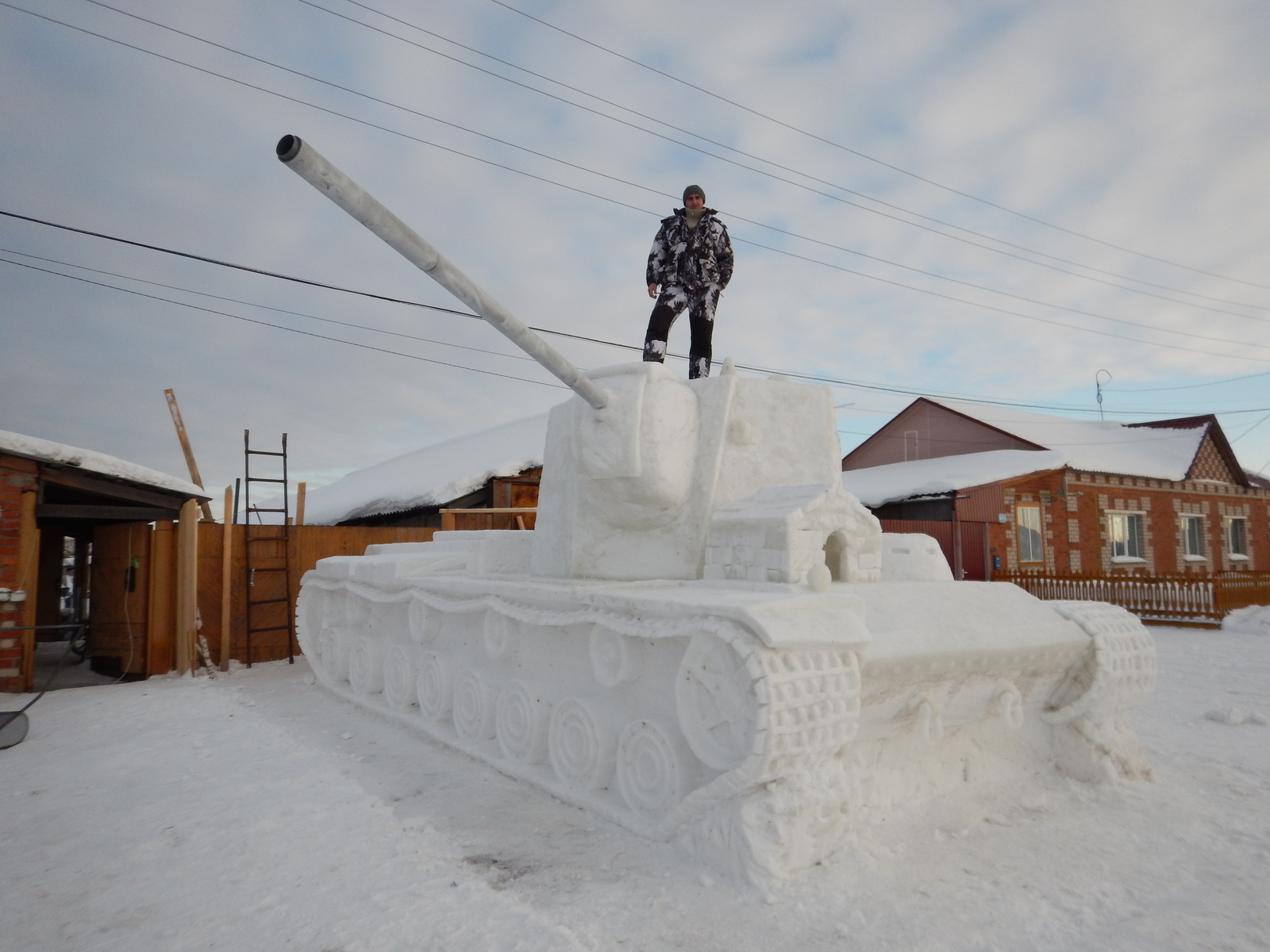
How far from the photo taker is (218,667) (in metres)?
9.57

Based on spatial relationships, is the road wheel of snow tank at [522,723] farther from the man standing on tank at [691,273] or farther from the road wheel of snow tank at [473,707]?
the man standing on tank at [691,273]

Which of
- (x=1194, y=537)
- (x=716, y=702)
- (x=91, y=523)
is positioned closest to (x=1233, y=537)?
(x=1194, y=537)

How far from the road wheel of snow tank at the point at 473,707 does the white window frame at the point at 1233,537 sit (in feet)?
86.1

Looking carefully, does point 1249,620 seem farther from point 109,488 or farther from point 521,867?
point 109,488

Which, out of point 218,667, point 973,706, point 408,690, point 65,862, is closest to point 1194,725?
point 973,706

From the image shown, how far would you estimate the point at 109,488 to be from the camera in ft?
27.4

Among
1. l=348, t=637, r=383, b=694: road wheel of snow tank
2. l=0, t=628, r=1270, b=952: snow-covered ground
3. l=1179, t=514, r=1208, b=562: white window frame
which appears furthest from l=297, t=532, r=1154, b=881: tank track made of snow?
l=1179, t=514, r=1208, b=562: white window frame

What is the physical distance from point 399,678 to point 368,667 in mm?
743

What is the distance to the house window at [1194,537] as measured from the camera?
2236 centimetres

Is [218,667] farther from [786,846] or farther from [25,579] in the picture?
[786,846]

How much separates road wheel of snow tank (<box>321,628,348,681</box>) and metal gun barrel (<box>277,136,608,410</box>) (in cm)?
447

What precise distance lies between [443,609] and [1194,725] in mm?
5864

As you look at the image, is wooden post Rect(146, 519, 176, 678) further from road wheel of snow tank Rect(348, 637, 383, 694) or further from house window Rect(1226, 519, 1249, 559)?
house window Rect(1226, 519, 1249, 559)

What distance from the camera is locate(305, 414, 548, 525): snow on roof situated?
13641 mm
